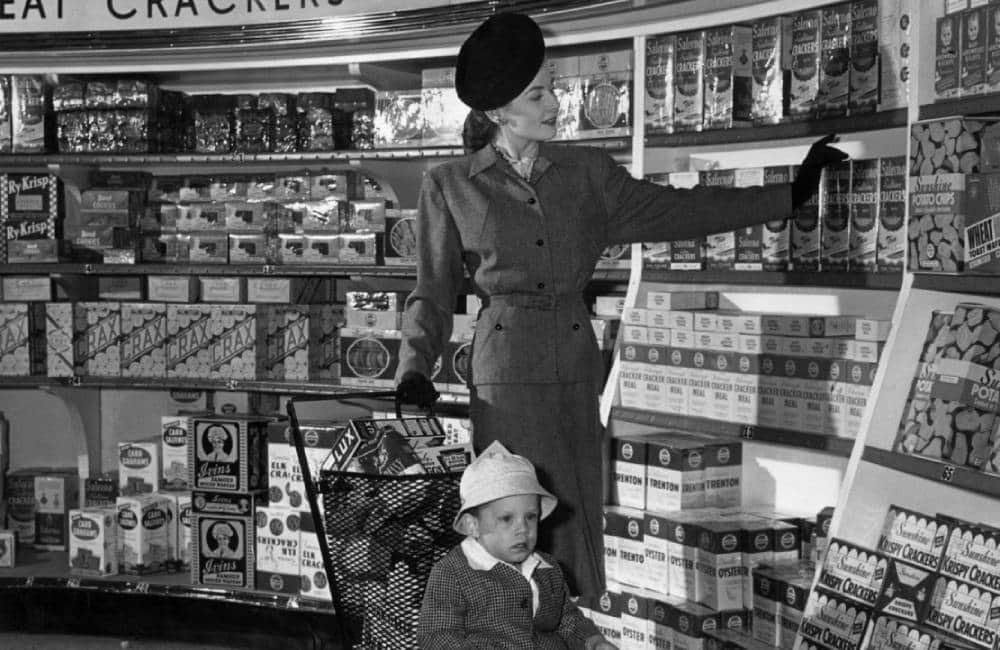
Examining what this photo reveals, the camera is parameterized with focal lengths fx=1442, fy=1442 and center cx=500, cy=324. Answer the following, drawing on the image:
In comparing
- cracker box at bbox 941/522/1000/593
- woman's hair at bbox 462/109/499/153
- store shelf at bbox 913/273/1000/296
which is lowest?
cracker box at bbox 941/522/1000/593

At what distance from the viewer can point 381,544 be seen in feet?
9.53

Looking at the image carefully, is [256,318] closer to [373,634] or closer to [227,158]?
[227,158]

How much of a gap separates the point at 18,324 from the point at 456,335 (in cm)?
195

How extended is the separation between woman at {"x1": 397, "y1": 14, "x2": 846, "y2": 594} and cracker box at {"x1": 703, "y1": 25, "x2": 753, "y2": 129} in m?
0.64

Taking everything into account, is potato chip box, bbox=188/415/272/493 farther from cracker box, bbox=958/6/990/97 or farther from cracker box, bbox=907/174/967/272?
cracker box, bbox=958/6/990/97

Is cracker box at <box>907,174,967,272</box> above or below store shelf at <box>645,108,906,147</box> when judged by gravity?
below

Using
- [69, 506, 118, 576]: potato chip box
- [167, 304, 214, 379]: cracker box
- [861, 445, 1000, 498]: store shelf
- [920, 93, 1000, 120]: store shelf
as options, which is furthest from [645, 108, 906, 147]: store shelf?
[69, 506, 118, 576]: potato chip box

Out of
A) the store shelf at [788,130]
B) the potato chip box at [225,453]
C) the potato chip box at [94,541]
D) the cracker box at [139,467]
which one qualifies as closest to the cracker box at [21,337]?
the cracker box at [139,467]

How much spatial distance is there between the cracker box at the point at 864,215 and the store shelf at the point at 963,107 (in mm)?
393

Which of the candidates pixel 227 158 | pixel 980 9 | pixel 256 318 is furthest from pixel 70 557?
pixel 980 9

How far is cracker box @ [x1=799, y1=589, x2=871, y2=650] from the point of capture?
10.9ft

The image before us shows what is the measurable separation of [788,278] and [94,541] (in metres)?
3.12

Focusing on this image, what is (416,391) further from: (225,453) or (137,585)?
(137,585)

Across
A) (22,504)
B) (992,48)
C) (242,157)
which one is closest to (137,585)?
(22,504)
